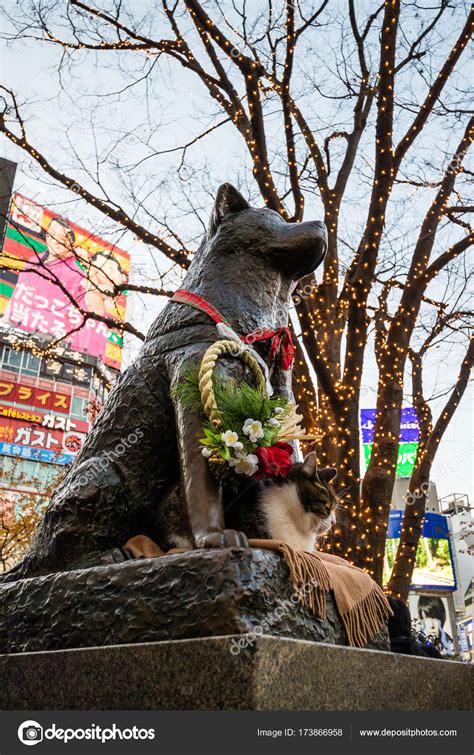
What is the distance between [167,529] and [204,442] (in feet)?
1.39

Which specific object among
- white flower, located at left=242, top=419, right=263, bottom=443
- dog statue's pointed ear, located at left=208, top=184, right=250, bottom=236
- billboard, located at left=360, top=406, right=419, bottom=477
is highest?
billboard, located at left=360, top=406, right=419, bottom=477

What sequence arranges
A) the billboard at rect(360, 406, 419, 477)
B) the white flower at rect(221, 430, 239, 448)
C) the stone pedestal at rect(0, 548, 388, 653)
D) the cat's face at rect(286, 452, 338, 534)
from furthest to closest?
the billboard at rect(360, 406, 419, 477), the cat's face at rect(286, 452, 338, 534), the white flower at rect(221, 430, 239, 448), the stone pedestal at rect(0, 548, 388, 653)

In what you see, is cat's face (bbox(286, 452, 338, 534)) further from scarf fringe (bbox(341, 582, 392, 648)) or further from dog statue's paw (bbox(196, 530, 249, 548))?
dog statue's paw (bbox(196, 530, 249, 548))

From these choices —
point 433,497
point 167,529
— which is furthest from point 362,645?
point 433,497

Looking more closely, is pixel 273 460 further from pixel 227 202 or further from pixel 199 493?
pixel 227 202

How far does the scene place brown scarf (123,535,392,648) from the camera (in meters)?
1.72

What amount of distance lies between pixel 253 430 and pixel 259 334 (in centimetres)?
55

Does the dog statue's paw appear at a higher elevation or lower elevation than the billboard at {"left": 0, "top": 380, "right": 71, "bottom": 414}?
lower

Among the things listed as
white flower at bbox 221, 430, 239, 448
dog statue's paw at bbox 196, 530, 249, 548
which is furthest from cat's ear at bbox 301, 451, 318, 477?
dog statue's paw at bbox 196, 530, 249, 548

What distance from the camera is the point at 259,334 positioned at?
2.37 m

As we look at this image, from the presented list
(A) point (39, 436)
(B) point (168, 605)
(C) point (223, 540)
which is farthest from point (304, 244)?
(A) point (39, 436)

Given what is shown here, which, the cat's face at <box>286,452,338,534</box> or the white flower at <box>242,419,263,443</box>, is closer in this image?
the white flower at <box>242,419,263,443</box>

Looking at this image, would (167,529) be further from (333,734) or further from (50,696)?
(333,734)

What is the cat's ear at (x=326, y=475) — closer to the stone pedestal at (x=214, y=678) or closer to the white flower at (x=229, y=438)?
the white flower at (x=229, y=438)
